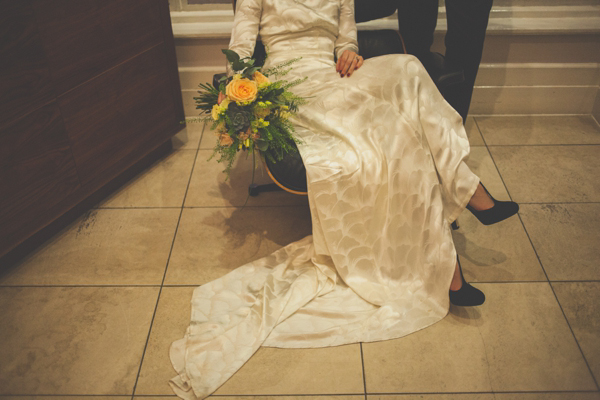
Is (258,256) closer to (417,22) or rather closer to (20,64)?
(20,64)

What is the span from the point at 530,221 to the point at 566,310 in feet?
1.76

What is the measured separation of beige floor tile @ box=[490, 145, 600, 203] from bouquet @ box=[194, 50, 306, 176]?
1.30m

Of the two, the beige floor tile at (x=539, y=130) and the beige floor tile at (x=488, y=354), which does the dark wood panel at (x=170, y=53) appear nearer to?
the beige floor tile at (x=488, y=354)

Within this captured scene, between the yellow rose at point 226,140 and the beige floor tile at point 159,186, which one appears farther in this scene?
the beige floor tile at point 159,186

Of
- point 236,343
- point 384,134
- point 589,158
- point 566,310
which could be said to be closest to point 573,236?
point 566,310

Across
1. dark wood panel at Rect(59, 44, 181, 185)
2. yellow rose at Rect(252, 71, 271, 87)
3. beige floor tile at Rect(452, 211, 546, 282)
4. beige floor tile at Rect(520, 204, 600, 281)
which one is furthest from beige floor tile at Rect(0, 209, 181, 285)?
beige floor tile at Rect(520, 204, 600, 281)

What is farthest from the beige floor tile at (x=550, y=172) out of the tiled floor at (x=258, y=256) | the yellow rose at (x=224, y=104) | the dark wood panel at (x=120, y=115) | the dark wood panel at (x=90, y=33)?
the dark wood panel at (x=90, y=33)

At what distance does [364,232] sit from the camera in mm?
2160

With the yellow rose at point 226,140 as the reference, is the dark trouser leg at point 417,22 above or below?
above

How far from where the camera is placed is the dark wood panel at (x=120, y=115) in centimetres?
243

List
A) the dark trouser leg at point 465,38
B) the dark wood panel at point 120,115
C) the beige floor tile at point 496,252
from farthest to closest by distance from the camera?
the dark trouser leg at point 465,38 → the dark wood panel at point 120,115 → the beige floor tile at point 496,252

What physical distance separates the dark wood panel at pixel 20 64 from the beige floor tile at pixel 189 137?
101 centimetres

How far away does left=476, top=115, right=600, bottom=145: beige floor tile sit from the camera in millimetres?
3121

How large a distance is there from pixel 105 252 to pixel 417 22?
6.23 ft
